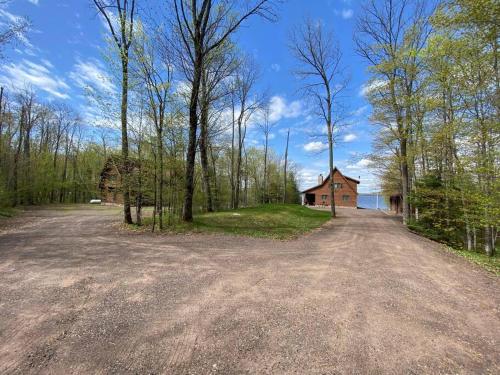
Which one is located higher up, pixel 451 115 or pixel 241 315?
pixel 451 115

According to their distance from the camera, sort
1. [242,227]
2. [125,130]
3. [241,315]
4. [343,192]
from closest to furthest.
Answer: [241,315]
[125,130]
[242,227]
[343,192]

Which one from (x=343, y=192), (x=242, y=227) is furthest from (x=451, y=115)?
(x=343, y=192)

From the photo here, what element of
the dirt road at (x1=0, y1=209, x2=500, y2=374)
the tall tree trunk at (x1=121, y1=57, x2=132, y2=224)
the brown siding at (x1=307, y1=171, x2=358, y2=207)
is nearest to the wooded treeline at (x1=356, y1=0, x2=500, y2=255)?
the dirt road at (x1=0, y1=209, x2=500, y2=374)

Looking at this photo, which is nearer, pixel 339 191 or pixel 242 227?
pixel 242 227

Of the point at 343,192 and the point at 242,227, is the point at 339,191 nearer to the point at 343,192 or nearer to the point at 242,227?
the point at 343,192

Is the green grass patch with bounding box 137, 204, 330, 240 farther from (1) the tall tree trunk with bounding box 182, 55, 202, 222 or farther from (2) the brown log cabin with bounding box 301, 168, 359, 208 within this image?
(2) the brown log cabin with bounding box 301, 168, 359, 208

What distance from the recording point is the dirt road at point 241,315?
8.39 ft

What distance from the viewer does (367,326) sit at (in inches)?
130

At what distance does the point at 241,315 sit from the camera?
11.5ft

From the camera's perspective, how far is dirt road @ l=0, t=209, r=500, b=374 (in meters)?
2.56

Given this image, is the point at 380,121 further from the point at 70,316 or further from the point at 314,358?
the point at 70,316

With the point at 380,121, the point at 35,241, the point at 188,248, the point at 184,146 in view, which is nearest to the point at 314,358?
the point at 188,248

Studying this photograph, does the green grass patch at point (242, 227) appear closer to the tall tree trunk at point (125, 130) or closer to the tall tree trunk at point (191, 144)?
the tall tree trunk at point (191, 144)

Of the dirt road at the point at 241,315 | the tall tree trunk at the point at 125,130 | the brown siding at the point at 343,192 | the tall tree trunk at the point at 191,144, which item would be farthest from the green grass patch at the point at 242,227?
the brown siding at the point at 343,192
